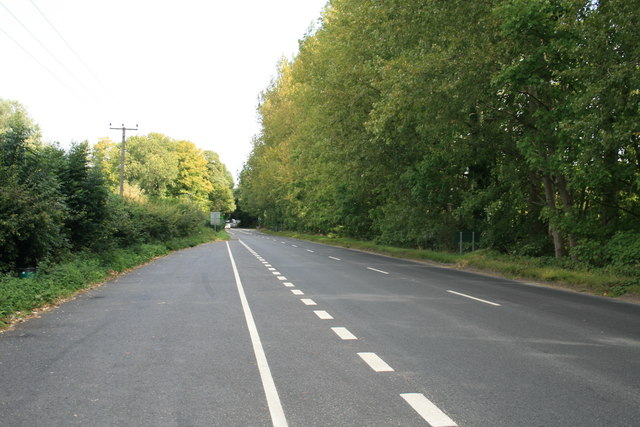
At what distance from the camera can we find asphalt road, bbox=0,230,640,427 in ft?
14.4

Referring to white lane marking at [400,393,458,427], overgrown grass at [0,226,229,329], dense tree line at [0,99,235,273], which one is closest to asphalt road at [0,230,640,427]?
white lane marking at [400,393,458,427]

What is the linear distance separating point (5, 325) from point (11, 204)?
3.85 meters

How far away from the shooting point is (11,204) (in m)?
11.1

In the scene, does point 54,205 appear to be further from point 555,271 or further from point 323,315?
point 555,271

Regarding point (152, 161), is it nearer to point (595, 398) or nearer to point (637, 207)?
point (637, 207)

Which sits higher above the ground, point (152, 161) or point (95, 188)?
point (152, 161)

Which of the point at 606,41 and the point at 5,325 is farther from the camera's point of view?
the point at 606,41

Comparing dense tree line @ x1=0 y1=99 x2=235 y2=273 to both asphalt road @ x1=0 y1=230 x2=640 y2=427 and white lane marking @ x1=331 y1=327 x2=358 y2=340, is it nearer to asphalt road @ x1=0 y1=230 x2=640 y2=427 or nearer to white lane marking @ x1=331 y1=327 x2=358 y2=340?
asphalt road @ x1=0 y1=230 x2=640 y2=427

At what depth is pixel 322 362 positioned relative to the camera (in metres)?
6.02

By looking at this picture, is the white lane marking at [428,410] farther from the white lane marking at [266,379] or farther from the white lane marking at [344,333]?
the white lane marking at [344,333]

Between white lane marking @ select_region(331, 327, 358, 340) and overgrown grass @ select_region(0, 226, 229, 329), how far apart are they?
516 cm

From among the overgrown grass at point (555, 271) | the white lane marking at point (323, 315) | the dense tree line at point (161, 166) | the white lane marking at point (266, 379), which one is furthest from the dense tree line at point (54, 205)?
the dense tree line at point (161, 166)

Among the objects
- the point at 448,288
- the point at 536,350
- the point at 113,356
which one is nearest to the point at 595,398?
the point at 536,350

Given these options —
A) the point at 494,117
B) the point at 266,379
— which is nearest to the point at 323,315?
the point at 266,379
